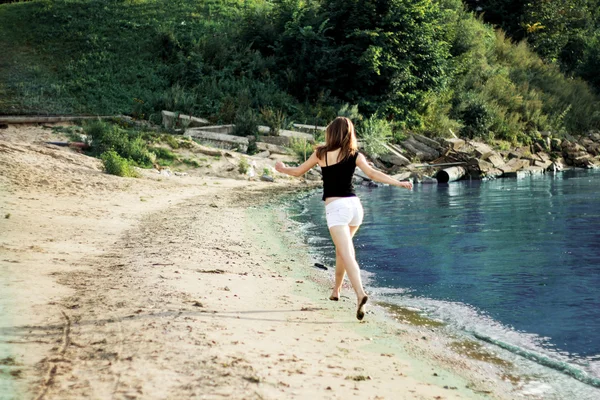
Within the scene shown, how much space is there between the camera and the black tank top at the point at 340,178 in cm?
723

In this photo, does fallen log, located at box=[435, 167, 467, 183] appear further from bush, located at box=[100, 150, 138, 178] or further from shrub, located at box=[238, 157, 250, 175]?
bush, located at box=[100, 150, 138, 178]

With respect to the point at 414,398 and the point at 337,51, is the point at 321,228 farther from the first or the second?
the point at 337,51

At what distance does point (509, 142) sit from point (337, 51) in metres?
12.0

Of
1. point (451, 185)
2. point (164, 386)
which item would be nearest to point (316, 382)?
point (164, 386)

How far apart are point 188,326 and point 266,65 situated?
106ft

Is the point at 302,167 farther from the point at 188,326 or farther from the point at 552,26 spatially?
the point at 552,26

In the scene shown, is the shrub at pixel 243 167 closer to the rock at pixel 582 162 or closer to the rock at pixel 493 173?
the rock at pixel 493 173

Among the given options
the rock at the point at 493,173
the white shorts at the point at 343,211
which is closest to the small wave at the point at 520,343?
the white shorts at the point at 343,211

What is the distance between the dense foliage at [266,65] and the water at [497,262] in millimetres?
12701

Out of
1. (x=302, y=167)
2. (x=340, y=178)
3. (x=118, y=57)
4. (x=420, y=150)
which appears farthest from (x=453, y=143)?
(x=340, y=178)

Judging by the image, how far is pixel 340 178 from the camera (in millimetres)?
7238

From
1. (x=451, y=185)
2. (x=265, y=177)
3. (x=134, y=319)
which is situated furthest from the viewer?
(x=451, y=185)

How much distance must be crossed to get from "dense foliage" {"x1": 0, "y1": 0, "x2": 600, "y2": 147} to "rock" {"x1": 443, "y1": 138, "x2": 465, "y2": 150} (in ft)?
6.70

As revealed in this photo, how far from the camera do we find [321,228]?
15039 mm
